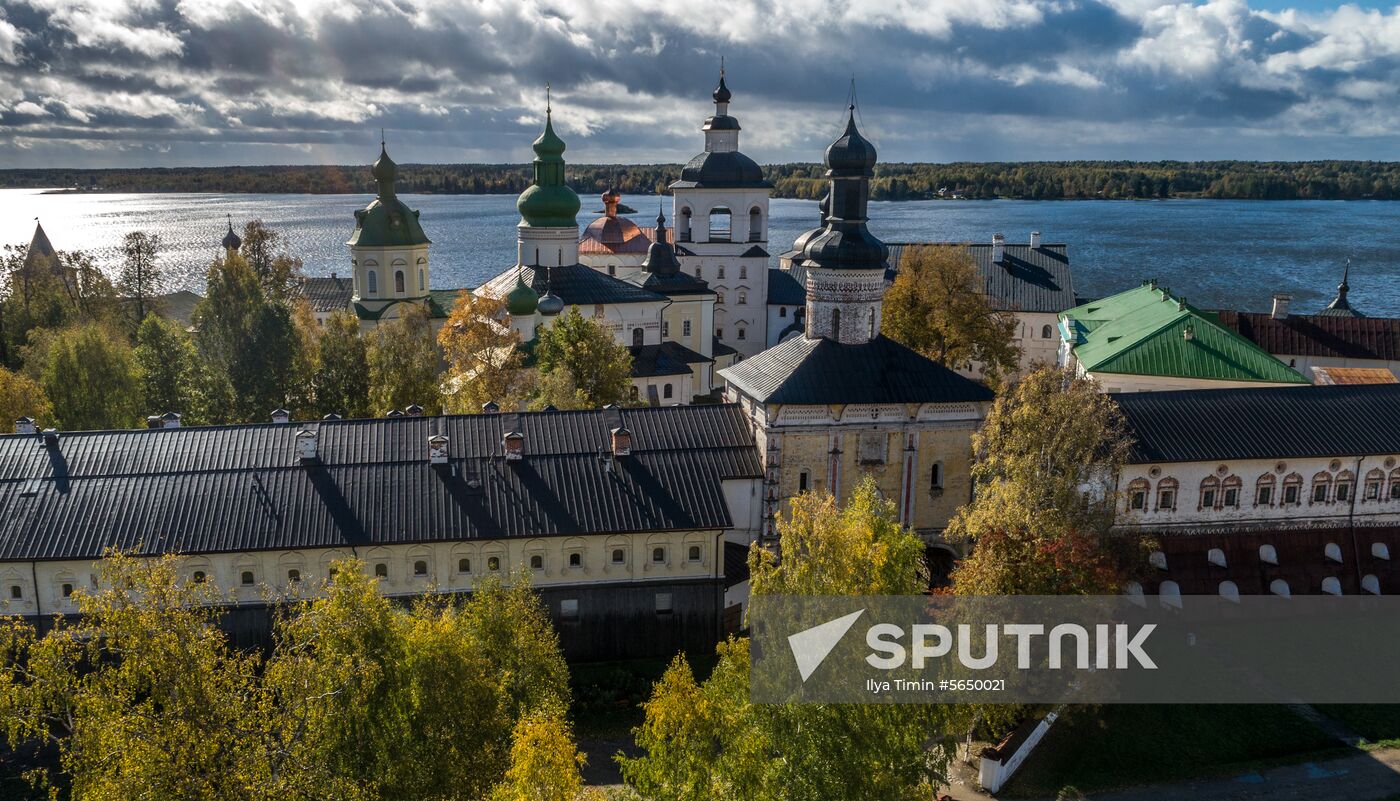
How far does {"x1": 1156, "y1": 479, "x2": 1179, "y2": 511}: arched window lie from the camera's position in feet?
94.3

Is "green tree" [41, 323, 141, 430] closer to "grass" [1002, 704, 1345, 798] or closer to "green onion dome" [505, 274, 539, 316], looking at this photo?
"green onion dome" [505, 274, 539, 316]

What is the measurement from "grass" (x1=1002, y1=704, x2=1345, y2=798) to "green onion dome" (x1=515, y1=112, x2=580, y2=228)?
102ft

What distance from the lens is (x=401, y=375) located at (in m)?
37.6

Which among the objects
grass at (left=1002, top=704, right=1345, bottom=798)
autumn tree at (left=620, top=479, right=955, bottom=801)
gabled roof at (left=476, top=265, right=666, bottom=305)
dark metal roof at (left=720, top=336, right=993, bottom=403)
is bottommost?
grass at (left=1002, top=704, right=1345, bottom=798)

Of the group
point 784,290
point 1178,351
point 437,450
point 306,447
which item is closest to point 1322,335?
point 1178,351

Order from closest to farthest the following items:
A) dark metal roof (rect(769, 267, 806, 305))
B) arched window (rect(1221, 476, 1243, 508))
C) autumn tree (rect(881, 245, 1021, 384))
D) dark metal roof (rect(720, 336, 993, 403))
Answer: dark metal roof (rect(720, 336, 993, 403)) < arched window (rect(1221, 476, 1243, 508)) < autumn tree (rect(881, 245, 1021, 384)) < dark metal roof (rect(769, 267, 806, 305))

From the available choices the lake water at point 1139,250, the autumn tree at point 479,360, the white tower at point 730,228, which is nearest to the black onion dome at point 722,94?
the white tower at point 730,228

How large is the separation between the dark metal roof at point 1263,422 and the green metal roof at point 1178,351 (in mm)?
4290

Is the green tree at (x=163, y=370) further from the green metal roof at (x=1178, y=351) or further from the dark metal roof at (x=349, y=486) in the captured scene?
the green metal roof at (x=1178, y=351)

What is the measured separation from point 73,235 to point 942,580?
191557 millimetres

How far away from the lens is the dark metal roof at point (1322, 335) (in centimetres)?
4428

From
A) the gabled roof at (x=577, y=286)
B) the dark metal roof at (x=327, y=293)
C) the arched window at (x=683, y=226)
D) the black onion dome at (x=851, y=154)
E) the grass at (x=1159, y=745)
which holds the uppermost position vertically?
the black onion dome at (x=851, y=154)

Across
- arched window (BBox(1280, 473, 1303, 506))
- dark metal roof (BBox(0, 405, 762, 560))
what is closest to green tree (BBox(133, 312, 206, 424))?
dark metal roof (BBox(0, 405, 762, 560))

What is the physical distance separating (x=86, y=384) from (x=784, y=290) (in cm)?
3179
